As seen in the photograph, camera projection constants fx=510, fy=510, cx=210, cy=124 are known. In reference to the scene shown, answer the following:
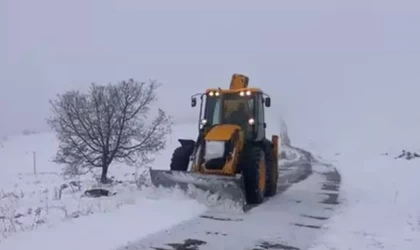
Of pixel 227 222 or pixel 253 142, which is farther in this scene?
pixel 253 142

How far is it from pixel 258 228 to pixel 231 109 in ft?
13.9

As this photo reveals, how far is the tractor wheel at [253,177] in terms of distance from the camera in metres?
11.2

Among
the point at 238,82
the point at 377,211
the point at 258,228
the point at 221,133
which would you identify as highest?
the point at 238,82

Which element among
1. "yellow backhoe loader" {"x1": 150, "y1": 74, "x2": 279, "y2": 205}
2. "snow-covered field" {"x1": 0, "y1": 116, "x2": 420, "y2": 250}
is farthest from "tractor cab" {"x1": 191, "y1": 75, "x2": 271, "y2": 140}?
"snow-covered field" {"x1": 0, "y1": 116, "x2": 420, "y2": 250}

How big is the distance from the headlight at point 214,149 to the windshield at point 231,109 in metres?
1.24

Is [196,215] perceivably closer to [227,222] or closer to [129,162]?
[227,222]

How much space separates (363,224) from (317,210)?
5.65ft

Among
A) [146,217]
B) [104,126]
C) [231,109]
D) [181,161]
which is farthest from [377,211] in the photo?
[104,126]

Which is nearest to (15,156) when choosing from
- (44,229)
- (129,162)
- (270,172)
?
(129,162)

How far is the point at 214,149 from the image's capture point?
11547mm

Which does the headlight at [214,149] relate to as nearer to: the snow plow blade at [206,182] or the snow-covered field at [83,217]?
the snow plow blade at [206,182]

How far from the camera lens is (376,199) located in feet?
43.5

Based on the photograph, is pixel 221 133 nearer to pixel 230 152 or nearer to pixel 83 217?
pixel 230 152

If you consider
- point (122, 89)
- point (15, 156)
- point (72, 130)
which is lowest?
point (15, 156)
